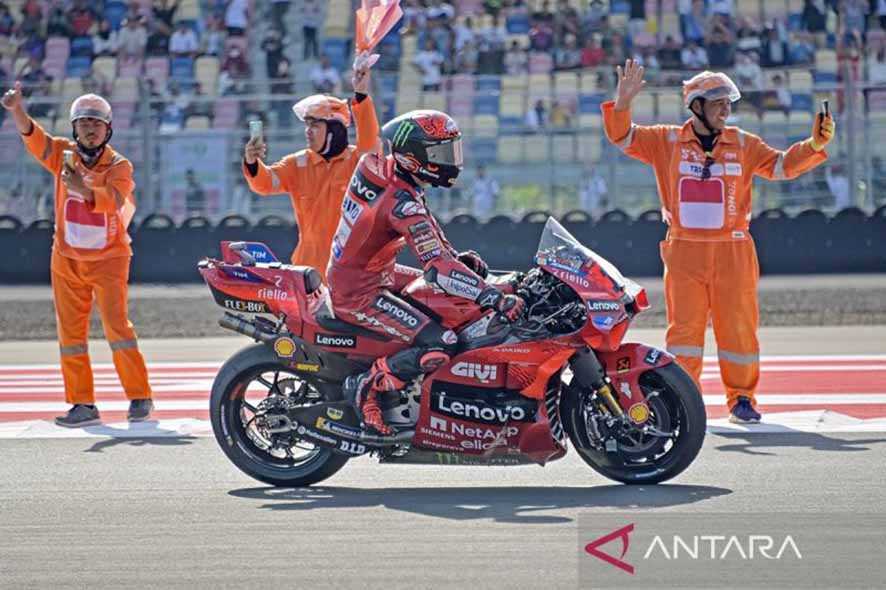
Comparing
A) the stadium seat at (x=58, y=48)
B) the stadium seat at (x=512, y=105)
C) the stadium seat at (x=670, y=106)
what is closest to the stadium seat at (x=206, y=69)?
the stadium seat at (x=58, y=48)

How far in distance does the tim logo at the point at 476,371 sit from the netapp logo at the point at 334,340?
0.53 meters

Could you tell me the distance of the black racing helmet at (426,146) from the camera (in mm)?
7441

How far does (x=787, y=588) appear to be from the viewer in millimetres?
5316

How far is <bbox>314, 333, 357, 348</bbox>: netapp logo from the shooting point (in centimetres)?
764

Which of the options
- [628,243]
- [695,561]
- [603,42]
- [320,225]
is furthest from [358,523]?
[603,42]

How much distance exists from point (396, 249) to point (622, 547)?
2.25 metres

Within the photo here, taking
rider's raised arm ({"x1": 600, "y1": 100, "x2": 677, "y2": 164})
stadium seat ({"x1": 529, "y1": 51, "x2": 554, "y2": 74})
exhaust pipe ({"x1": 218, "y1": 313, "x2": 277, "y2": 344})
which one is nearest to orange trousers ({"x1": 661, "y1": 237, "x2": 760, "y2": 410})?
rider's raised arm ({"x1": 600, "y1": 100, "x2": 677, "y2": 164})

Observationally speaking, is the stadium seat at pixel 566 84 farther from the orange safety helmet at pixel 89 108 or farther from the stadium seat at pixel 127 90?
the orange safety helmet at pixel 89 108

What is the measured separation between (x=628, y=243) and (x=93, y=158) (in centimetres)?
1062

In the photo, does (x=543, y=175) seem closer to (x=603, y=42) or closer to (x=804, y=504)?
Result: (x=603, y=42)

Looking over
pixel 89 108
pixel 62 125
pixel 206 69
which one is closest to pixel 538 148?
pixel 62 125

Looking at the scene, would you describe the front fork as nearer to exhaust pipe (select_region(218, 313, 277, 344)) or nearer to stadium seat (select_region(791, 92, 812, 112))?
exhaust pipe (select_region(218, 313, 277, 344))

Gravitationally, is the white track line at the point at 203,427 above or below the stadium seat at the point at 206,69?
below

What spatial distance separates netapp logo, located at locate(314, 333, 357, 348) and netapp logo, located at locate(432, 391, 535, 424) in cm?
50
